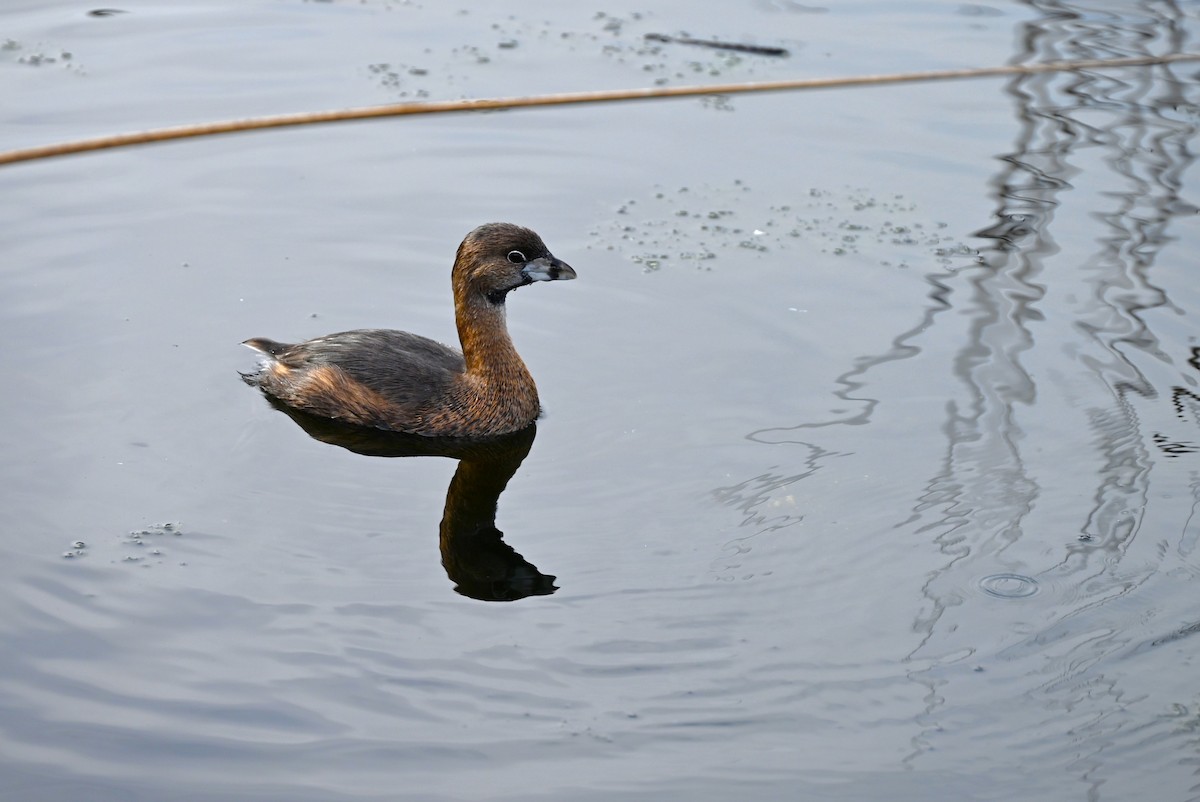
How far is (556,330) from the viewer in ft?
26.1

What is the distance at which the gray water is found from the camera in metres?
4.74

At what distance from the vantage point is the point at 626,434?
6770mm

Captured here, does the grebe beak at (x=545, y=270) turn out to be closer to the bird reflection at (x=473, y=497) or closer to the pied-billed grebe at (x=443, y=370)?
the pied-billed grebe at (x=443, y=370)

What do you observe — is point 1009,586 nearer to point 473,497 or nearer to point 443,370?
point 473,497

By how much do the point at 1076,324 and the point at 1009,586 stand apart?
2.64 metres

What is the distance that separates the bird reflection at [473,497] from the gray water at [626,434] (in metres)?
0.03

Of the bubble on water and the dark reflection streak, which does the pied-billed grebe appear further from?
the bubble on water

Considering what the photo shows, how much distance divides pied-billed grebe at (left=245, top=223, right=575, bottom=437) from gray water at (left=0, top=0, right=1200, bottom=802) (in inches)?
8.4

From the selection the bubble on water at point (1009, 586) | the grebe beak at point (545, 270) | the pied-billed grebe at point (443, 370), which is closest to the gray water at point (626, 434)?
the bubble on water at point (1009, 586)

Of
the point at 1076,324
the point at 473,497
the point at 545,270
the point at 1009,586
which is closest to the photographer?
the point at 1009,586

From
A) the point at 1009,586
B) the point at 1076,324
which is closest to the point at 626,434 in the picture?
the point at 1009,586

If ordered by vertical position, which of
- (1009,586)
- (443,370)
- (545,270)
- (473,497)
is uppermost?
(545,270)

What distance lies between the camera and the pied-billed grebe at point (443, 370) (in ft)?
23.2

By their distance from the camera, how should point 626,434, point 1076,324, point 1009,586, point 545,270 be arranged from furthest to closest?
point 1076,324, point 545,270, point 626,434, point 1009,586
